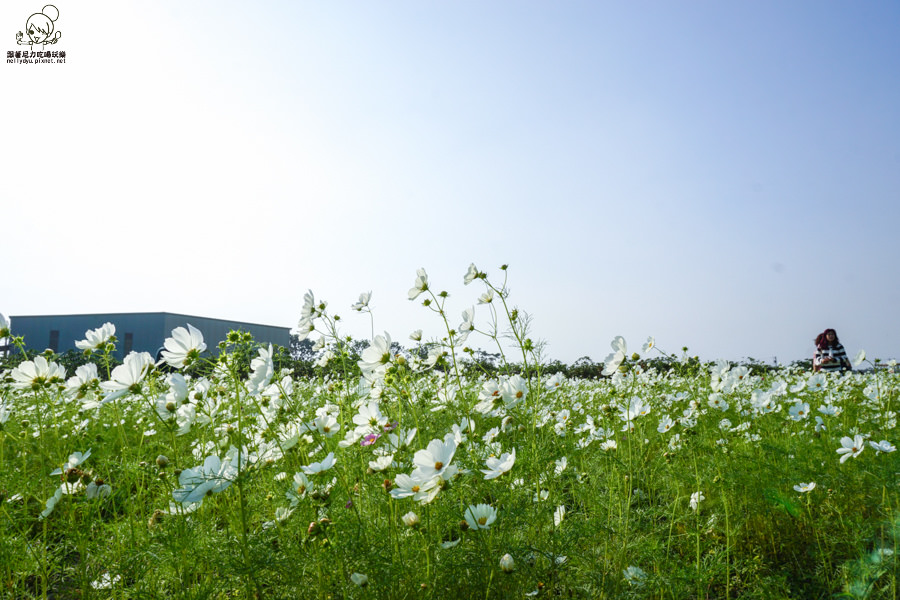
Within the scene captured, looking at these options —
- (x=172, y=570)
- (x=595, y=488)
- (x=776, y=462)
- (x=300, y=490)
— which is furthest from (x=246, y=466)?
(x=776, y=462)

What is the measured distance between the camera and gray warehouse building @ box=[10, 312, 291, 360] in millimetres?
23328

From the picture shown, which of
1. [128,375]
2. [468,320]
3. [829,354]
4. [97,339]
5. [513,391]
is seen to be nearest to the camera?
[128,375]

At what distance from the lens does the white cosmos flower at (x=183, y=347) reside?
1424mm

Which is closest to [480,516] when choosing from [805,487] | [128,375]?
[128,375]

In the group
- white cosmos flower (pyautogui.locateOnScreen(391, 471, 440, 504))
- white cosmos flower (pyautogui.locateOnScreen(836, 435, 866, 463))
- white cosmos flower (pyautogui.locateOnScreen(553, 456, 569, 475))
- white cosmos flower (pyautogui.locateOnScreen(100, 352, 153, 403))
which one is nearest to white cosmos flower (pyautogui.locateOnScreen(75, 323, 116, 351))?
white cosmos flower (pyautogui.locateOnScreen(100, 352, 153, 403))

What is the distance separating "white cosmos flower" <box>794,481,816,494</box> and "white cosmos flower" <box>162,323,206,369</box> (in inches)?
78.5

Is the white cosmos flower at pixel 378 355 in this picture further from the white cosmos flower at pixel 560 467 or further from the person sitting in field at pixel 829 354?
the person sitting in field at pixel 829 354

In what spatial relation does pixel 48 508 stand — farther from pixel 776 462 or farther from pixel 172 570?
pixel 776 462

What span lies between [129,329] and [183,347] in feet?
85.5

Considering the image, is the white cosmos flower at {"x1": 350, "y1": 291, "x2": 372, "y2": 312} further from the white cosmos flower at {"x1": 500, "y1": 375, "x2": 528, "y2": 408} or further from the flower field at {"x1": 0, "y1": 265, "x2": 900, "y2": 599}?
the white cosmos flower at {"x1": 500, "y1": 375, "x2": 528, "y2": 408}

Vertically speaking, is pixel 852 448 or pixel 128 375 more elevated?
pixel 128 375

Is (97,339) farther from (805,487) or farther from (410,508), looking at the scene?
(805,487)

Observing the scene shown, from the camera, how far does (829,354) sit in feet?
25.0

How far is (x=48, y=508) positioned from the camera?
152cm
